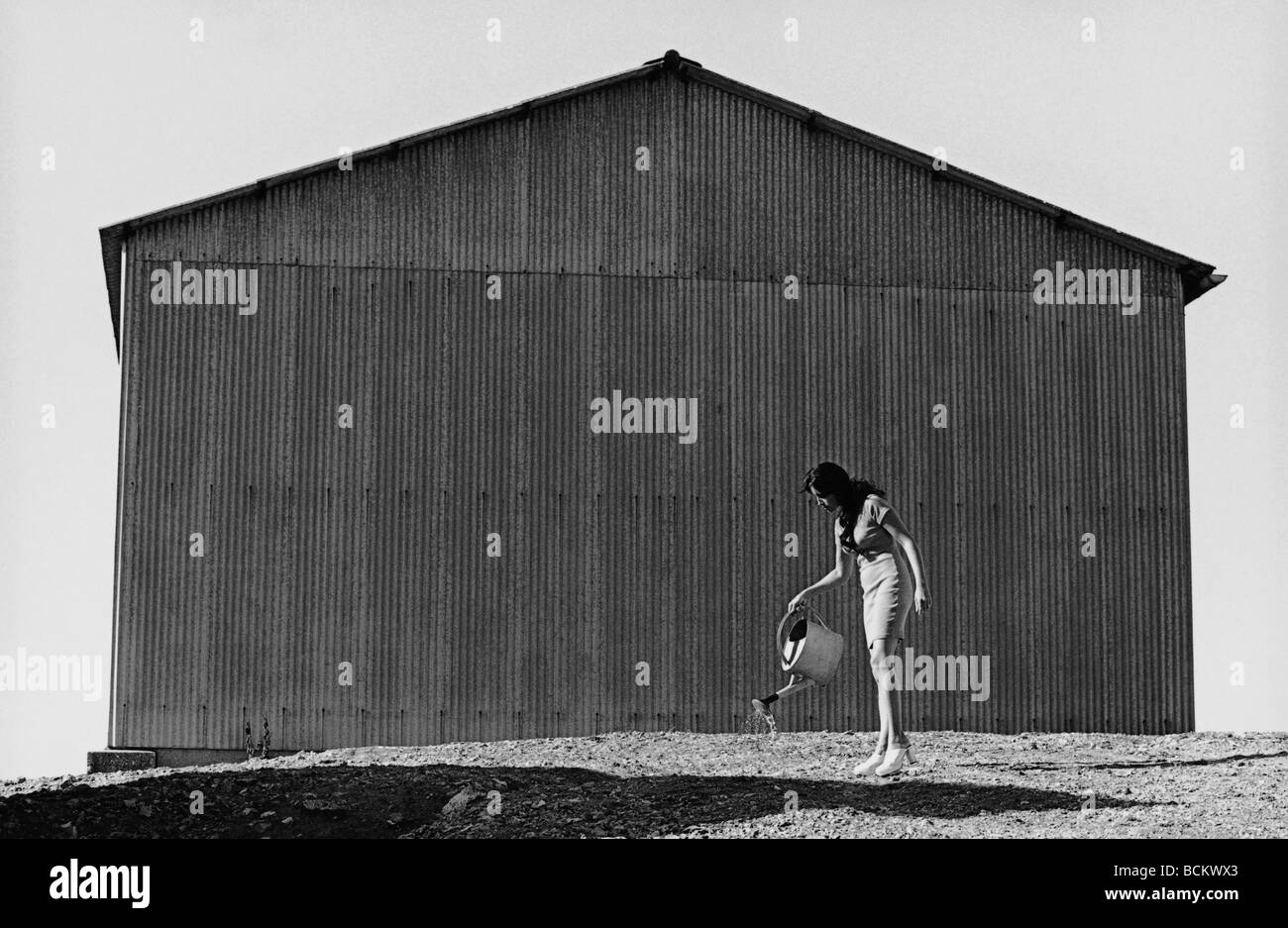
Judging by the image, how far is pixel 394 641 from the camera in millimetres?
22562

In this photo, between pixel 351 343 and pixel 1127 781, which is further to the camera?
pixel 351 343

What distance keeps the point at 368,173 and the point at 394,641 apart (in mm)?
6255

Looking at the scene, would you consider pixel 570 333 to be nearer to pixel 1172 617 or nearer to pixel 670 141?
pixel 670 141

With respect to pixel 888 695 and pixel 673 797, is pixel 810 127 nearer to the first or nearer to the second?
pixel 888 695

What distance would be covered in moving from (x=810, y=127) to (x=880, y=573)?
10444 mm

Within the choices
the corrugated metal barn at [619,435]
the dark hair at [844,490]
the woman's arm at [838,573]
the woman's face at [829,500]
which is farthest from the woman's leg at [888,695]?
the corrugated metal barn at [619,435]

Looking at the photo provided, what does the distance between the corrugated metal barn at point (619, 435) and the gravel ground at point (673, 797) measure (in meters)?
3.55

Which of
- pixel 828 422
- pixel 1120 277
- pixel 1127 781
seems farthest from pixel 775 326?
pixel 1127 781

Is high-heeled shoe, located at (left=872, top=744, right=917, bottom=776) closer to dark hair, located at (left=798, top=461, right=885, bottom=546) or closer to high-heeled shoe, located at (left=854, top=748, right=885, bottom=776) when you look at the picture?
high-heeled shoe, located at (left=854, top=748, right=885, bottom=776)

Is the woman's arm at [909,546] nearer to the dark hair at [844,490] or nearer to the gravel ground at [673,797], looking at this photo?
the dark hair at [844,490]

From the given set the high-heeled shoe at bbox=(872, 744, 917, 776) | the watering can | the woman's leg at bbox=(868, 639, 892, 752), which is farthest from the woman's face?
the high-heeled shoe at bbox=(872, 744, 917, 776)

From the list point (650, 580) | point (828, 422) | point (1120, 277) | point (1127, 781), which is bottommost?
point (1127, 781)

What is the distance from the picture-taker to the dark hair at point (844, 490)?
50.2 ft

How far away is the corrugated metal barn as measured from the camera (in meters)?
22.5
